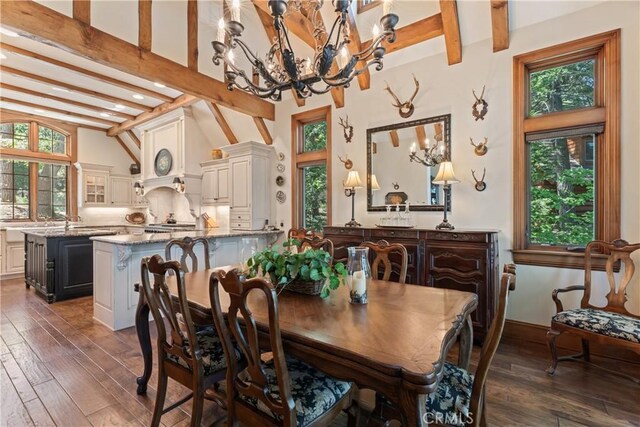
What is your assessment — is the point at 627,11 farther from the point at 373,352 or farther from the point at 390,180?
the point at 373,352

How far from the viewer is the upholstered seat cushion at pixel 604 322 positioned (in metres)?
2.09

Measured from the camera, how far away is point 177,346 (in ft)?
5.45

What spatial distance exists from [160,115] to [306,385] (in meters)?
6.79

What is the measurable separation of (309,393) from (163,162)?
6752 millimetres

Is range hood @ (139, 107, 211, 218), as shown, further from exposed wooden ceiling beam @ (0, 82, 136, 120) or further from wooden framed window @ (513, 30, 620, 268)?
wooden framed window @ (513, 30, 620, 268)

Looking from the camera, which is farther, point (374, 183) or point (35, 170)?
point (35, 170)

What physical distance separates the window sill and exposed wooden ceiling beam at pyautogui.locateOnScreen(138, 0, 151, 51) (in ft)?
15.6

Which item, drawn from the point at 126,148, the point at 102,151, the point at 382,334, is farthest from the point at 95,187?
the point at 382,334

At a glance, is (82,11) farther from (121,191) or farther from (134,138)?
(121,191)

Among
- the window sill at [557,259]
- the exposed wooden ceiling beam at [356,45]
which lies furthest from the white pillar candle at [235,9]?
the window sill at [557,259]

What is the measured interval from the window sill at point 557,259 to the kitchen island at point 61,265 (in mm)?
5697

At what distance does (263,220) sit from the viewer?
538 cm

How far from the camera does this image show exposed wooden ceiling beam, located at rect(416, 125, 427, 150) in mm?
3721
